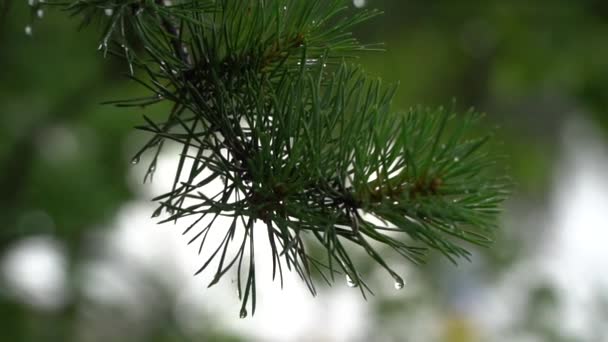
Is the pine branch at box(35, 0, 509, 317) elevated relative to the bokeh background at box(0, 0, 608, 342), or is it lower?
lower

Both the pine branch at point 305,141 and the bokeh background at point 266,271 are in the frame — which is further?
the bokeh background at point 266,271

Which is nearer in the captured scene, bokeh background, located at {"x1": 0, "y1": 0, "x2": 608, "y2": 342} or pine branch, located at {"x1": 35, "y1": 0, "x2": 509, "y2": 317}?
pine branch, located at {"x1": 35, "y1": 0, "x2": 509, "y2": 317}

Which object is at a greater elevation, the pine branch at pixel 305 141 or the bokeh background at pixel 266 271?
the bokeh background at pixel 266 271

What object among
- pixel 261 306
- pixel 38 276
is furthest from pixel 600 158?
pixel 38 276

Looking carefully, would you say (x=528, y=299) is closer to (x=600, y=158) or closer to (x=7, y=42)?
(x=7, y=42)

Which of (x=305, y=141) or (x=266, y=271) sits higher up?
(x=266, y=271)
